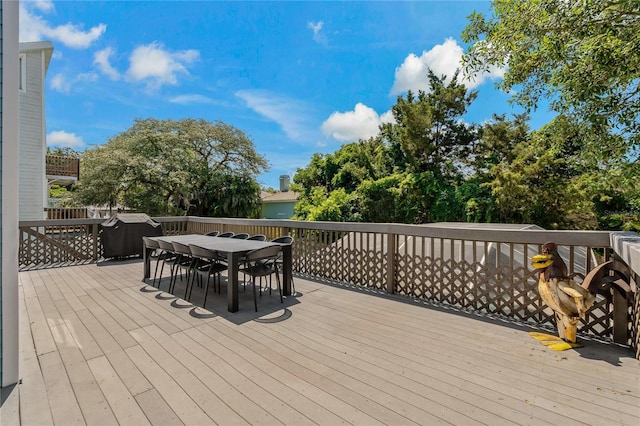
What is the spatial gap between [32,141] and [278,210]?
16.0 m

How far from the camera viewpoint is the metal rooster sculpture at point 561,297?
2451 millimetres

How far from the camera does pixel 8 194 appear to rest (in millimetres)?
1971

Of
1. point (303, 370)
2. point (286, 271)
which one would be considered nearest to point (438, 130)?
point (286, 271)

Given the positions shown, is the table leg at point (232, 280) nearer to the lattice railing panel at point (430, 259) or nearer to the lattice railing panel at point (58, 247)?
the lattice railing panel at point (430, 259)

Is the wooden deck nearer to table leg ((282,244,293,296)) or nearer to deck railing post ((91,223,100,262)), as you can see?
table leg ((282,244,293,296))

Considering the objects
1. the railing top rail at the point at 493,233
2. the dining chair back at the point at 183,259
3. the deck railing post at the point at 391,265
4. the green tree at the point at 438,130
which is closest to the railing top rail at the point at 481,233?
the railing top rail at the point at 493,233

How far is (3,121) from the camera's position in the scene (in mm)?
1951

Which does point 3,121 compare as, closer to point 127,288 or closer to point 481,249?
point 127,288

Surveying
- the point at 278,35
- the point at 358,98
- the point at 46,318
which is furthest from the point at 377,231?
the point at 358,98

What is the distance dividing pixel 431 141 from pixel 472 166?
2428mm

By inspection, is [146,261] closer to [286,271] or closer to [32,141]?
[286,271]

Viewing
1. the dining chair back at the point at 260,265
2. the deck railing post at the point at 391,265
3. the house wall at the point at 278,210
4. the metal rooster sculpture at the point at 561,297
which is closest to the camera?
the metal rooster sculpture at the point at 561,297

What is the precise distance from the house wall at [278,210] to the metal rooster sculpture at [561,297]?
21.0m

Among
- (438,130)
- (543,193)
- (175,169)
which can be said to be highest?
(438,130)
